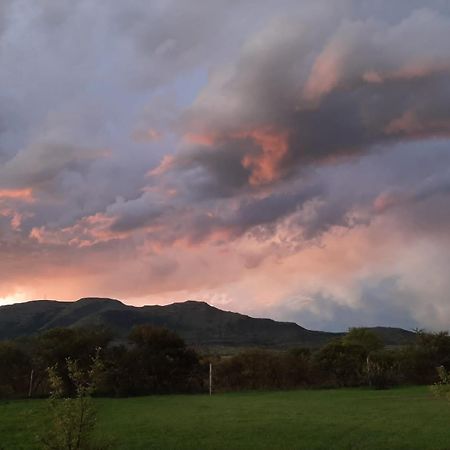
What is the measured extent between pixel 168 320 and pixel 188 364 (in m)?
113

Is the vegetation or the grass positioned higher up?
the vegetation

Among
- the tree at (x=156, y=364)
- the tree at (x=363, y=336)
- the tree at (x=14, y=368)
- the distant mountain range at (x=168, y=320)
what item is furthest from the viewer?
the distant mountain range at (x=168, y=320)

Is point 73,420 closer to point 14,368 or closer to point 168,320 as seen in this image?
point 14,368

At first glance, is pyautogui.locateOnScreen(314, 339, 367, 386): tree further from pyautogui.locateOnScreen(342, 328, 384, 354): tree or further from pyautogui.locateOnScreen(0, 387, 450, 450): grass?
pyautogui.locateOnScreen(0, 387, 450, 450): grass

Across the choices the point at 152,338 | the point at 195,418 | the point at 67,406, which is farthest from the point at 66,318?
the point at 67,406

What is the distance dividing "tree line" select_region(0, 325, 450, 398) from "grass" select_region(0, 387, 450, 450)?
11.1m

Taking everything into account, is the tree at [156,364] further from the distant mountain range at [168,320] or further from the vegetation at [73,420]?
the distant mountain range at [168,320]

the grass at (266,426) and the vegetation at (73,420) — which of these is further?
the grass at (266,426)

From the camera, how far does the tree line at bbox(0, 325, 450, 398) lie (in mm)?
36875

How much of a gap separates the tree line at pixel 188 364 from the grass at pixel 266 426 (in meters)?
11.1

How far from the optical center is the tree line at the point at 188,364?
36.9 meters

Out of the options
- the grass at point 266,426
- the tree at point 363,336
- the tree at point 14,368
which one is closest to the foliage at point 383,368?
the tree at point 363,336

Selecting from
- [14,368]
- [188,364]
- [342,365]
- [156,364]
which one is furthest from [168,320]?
[14,368]

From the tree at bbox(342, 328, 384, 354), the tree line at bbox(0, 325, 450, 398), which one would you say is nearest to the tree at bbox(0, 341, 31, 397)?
the tree line at bbox(0, 325, 450, 398)
